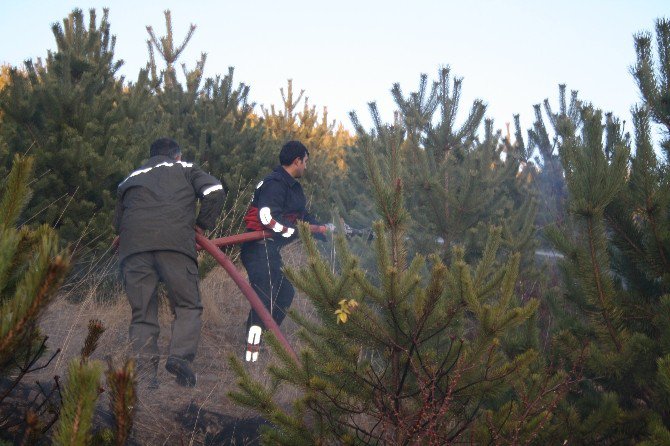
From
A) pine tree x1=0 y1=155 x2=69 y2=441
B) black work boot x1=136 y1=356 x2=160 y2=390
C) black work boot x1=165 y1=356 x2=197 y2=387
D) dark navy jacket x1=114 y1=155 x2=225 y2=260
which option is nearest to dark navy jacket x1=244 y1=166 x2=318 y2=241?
dark navy jacket x1=114 y1=155 x2=225 y2=260

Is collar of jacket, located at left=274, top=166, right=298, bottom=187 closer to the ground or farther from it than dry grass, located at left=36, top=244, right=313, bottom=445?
farther from it

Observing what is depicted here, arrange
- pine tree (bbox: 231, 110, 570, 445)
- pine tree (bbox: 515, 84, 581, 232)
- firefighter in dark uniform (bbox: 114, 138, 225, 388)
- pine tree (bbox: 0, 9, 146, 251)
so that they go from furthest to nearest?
pine tree (bbox: 515, 84, 581, 232) → pine tree (bbox: 0, 9, 146, 251) → firefighter in dark uniform (bbox: 114, 138, 225, 388) → pine tree (bbox: 231, 110, 570, 445)

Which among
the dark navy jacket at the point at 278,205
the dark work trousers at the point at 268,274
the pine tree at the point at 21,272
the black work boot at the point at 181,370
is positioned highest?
the dark navy jacket at the point at 278,205

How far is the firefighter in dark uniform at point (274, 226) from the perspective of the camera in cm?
630

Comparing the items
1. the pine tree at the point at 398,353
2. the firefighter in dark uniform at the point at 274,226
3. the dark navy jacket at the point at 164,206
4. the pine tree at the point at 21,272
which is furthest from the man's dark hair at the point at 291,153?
the pine tree at the point at 21,272

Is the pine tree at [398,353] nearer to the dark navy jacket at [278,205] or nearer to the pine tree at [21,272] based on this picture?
the pine tree at [21,272]

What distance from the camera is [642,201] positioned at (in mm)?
3377

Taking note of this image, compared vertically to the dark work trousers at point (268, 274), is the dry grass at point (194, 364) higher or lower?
lower

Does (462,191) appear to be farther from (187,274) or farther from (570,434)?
(570,434)

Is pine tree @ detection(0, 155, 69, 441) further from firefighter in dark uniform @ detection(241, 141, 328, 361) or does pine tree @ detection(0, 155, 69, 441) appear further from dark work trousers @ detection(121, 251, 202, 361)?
firefighter in dark uniform @ detection(241, 141, 328, 361)

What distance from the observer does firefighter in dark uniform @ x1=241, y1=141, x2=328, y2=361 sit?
6.30 meters

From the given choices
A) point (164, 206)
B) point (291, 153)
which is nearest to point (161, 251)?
point (164, 206)

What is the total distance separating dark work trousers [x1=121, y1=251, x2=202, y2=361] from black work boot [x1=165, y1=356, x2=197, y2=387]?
14 centimetres

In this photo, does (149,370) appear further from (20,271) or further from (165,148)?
(20,271)
